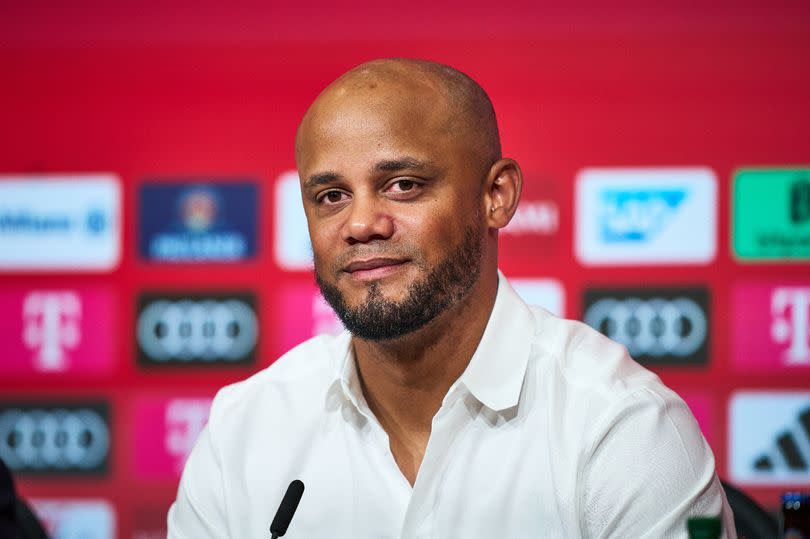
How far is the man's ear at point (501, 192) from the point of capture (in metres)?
1.66

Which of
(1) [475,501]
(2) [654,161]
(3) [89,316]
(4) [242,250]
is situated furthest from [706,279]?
(3) [89,316]

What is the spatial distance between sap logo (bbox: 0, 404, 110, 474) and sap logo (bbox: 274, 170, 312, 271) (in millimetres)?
695

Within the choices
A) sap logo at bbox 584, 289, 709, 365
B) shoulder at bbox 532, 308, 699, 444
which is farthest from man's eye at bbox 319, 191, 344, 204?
sap logo at bbox 584, 289, 709, 365

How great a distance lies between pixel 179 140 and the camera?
291cm

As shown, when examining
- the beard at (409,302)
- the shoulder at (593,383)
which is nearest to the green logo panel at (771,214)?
the shoulder at (593,383)

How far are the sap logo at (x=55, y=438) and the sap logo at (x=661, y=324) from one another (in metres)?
1.46

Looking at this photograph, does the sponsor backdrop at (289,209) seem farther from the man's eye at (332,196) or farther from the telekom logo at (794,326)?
the man's eye at (332,196)

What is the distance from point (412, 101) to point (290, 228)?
55.0 inches

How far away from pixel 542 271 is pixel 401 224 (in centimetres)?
140

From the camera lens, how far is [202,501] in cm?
165

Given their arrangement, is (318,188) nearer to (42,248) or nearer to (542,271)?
(542,271)

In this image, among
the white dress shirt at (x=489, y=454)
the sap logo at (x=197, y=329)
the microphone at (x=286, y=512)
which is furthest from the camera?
the sap logo at (x=197, y=329)

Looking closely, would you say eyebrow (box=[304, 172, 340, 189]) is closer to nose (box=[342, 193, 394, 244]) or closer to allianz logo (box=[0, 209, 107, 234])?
nose (box=[342, 193, 394, 244])

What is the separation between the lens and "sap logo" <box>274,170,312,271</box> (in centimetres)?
289
